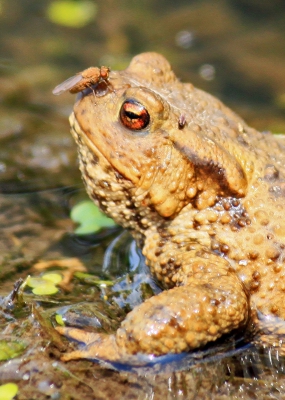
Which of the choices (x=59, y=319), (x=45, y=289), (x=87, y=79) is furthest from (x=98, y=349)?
(x=87, y=79)

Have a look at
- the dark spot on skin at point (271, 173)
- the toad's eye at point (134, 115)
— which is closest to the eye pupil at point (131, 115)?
the toad's eye at point (134, 115)

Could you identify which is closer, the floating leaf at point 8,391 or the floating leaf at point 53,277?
the floating leaf at point 8,391

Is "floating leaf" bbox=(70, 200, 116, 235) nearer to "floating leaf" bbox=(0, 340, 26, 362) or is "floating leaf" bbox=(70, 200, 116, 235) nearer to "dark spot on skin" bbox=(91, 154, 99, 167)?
"dark spot on skin" bbox=(91, 154, 99, 167)

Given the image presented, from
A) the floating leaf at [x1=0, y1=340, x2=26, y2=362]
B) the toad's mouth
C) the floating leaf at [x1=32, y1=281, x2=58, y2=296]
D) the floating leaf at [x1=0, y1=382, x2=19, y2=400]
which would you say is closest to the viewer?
the floating leaf at [x1=0, y1=382, x2=19, y2=400]

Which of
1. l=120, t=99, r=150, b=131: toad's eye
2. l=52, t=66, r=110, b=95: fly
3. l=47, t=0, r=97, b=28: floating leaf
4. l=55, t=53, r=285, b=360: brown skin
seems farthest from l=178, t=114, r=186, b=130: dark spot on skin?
l=47, t=0, r=97, b=28: floating leaf

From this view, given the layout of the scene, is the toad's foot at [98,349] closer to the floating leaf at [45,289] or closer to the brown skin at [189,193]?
the brown skin at [189,193]

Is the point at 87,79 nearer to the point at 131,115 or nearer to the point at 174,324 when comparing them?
the point at 131,115

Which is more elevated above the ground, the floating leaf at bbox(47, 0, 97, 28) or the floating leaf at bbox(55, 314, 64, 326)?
the floating leaf at bbox(55, 314, 64, 326)
